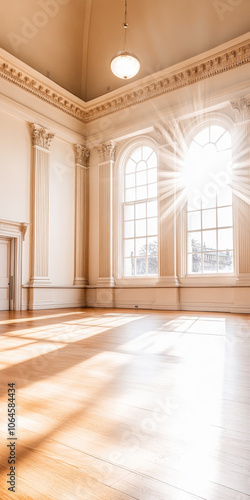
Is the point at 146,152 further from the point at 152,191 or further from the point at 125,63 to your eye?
the point at 125,63

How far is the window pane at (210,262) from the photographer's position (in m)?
8.77

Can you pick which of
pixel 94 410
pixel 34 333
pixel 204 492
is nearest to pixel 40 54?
pixel 34 333

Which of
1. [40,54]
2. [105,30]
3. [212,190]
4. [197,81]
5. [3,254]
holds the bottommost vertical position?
[3,254]

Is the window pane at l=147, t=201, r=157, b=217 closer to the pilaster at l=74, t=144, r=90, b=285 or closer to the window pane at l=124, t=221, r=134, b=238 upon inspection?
the window pane at l=124, t=221, r=134, b=238

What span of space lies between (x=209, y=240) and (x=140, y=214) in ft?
7.85

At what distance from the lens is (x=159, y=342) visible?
3.79m

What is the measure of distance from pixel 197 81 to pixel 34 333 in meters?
7.89

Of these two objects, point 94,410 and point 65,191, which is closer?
point 94,410

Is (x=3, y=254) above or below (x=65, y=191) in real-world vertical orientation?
below

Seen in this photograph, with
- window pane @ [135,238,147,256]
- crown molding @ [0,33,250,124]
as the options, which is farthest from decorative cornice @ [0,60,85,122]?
window pane @ [135,238,147,256]

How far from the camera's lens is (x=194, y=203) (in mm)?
9227

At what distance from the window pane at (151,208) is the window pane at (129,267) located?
1527mm

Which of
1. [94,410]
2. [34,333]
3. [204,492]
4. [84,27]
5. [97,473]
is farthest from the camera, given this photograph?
[84,27]

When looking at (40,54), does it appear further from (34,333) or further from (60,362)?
(60,362)
